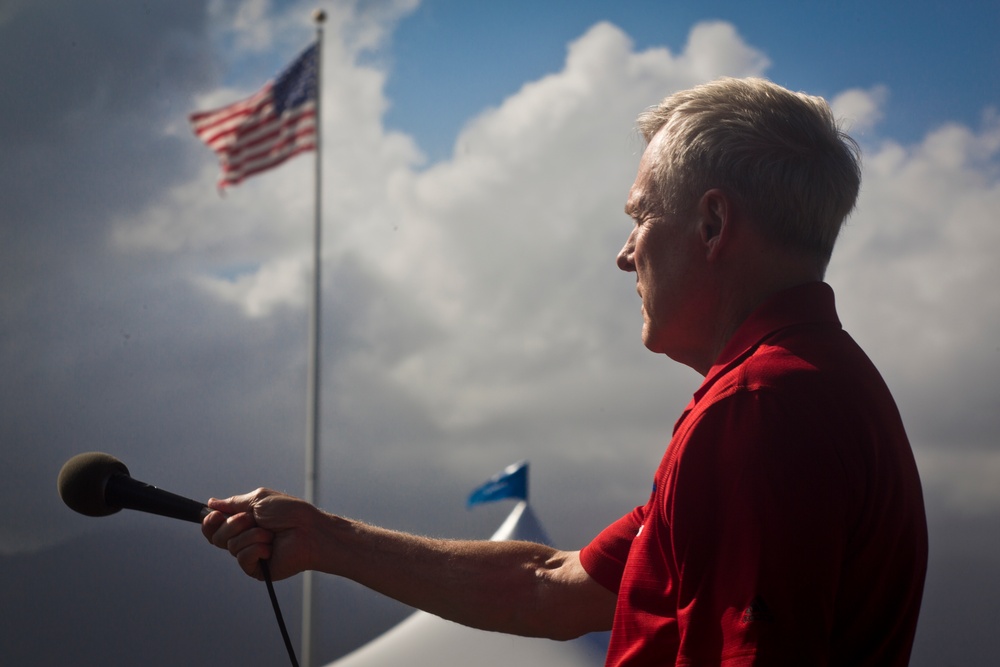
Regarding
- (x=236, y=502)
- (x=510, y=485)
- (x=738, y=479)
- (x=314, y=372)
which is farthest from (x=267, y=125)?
(x=738, y=479)

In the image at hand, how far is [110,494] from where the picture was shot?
216 cm

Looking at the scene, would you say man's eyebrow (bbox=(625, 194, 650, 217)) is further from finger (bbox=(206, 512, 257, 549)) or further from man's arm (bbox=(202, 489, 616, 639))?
finger (bbox=(206, 512, 257, 549))

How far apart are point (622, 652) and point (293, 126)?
1169cm

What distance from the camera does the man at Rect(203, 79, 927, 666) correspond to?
4.40 feet

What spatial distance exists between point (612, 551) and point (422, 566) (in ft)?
→ 1.64

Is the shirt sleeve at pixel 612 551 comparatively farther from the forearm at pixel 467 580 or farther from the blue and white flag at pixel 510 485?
the blue and white flag at pixel 510 485

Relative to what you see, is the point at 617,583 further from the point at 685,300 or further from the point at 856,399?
the point at 856,399

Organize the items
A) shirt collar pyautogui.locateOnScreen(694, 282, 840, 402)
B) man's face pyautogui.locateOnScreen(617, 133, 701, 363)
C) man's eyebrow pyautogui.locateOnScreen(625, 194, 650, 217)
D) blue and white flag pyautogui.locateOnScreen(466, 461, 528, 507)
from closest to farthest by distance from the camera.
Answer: shirt collar pyautogui.locateOnScreen(694, 282, 840, 402) → man's face pyautogui.locateOnScreen(617, 133, 701, 363) → man's eyebrow pyautogui.locateOnScreen(625, 194, 650, 217) → blue and white flag pyautogui.locateOnScreen(466, 461, 528, 507)

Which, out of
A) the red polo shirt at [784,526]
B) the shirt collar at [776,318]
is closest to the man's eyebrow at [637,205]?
the shirt collar at [776,318]

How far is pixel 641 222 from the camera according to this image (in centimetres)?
205

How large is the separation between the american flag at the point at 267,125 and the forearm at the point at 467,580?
31.6 ft

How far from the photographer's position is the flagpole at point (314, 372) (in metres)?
12.4

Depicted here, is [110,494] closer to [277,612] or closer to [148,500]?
[148,500]

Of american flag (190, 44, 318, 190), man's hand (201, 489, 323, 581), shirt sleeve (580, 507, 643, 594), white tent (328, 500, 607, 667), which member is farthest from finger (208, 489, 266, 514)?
american flag (190, 44, 318, 190)
